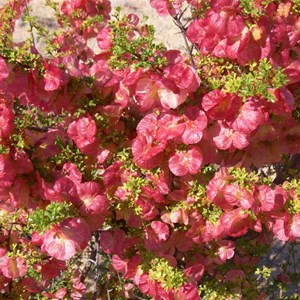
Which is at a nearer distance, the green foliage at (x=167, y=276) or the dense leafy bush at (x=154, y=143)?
the dense leafy bush at (x=154, y=143)

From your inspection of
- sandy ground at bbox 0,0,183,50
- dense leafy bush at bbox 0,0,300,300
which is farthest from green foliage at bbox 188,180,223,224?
sandy ground at bbox 0,0,183,50

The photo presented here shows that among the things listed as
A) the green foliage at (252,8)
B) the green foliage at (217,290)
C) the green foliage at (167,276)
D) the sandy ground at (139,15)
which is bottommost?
the sandy ground at (139,15)

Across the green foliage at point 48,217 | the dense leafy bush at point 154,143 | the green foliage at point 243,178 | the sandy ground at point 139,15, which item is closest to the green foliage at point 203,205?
the dense leafy bush at point 154,143

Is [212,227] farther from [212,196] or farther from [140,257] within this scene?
[140,257]

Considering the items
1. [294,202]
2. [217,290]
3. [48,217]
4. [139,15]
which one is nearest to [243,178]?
[294,202]

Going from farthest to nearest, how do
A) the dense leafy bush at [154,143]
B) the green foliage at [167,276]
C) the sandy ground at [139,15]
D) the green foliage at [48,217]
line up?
1. the sandy ground at [139,15]
2. the green foliage at [167,276]
3. the dense leafy bush at [154,143]
4. the green foliage at [48,217]

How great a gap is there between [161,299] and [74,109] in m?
0.57

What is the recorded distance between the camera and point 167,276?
4.67ft

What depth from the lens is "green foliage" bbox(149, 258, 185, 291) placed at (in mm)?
1401

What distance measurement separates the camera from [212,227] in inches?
55.8

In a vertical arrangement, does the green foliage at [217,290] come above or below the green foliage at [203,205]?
below

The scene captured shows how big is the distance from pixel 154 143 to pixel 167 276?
0.36 metres

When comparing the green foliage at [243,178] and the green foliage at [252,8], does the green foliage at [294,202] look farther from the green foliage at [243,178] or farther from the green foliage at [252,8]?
the green foliage at [252,8]

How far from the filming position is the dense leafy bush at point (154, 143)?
47.8 inches
